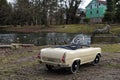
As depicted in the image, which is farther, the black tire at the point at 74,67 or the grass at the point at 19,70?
the black tire at the point at 74,67

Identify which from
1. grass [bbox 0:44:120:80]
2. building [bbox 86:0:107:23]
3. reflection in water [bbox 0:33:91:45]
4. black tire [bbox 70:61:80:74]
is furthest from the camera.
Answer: building [bbox 86:0:107:23]

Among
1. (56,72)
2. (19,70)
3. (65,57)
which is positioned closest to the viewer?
(65,57)

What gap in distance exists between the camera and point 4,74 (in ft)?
34.0

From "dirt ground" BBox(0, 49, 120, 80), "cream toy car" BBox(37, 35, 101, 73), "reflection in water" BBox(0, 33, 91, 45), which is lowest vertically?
"reflection in water" BBox(0, 33, 91, 45)

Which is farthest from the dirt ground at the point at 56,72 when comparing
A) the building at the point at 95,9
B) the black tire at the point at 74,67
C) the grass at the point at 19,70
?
the building at the point at 95,9

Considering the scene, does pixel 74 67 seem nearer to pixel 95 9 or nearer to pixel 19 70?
pixel 19 70

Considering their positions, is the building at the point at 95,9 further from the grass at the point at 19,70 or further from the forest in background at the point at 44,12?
the grass at the point at 19,70

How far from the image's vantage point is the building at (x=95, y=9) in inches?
3570

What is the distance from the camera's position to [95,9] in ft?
314

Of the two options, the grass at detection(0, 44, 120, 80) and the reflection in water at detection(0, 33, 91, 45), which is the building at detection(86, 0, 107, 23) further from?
the grass at detection(0, 44, 120, 80)

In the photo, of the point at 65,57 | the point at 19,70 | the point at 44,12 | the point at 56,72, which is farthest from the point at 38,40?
the point at 44,12

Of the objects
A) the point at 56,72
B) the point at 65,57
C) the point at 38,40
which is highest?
the point at 65,57

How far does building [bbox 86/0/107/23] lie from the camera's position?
298ft

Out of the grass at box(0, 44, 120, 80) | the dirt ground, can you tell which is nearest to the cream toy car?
the dirt ground
